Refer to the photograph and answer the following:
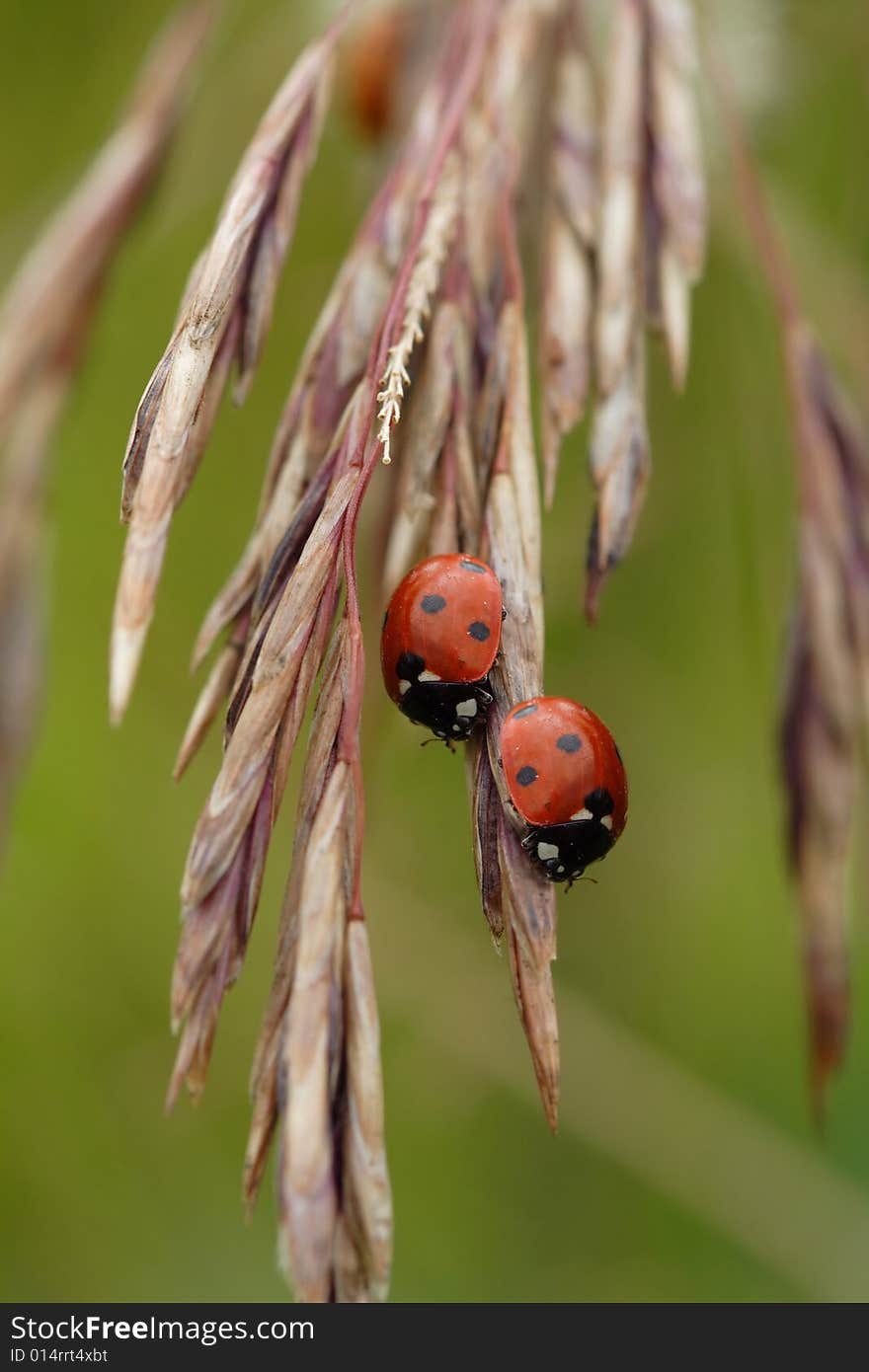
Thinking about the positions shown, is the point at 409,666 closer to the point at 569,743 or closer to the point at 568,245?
the point at 569,743

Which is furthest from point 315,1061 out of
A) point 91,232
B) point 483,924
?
point 483,924

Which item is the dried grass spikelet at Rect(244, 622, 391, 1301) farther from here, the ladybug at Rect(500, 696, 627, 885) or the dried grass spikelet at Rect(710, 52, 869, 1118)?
the dried grass spikelet at Rect(710, 52, 869, 1118)

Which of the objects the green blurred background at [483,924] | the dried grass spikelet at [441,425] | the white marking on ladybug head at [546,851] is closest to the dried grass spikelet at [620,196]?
the dried grass spikelet at [441,425]

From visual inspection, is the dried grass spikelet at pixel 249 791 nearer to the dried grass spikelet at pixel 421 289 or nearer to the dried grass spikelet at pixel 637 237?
the dried grass spikelet at pixel 421 289

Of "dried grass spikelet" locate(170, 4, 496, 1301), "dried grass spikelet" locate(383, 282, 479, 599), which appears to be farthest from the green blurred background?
"dried grass spikelet" locate(170, 4, 496, 1301)
